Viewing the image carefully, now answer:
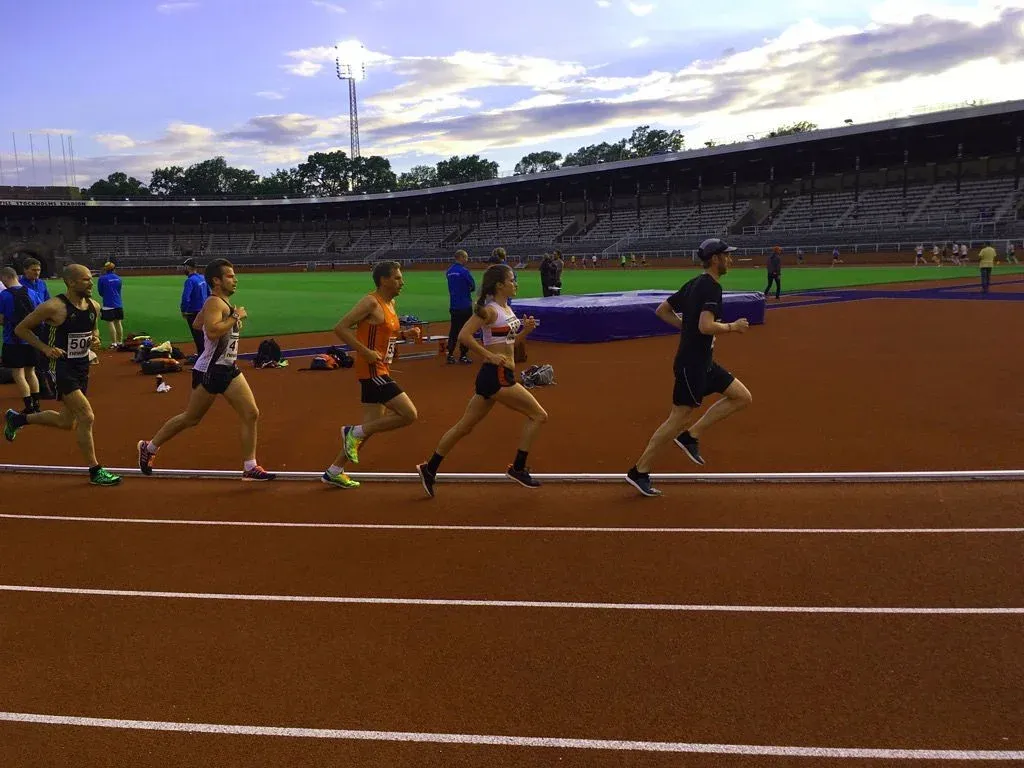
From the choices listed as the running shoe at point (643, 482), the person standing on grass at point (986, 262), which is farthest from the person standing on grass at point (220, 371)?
the person standing on grass at point (986, 262)

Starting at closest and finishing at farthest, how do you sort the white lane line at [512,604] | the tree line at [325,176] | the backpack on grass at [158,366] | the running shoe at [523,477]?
1. the white lane line at [512,604]
2. the running shoe at [523,477]
3. the backpack on grass at [158,366]
4. the tree line at [325,176]

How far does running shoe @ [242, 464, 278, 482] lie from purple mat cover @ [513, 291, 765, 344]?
10536 millimetres

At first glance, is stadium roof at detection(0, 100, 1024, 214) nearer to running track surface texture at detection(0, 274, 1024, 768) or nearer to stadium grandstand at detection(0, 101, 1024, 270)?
stadium grandstand at detection(0, 101, 1024, 270)

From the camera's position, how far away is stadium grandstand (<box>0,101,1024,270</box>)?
53.4 m

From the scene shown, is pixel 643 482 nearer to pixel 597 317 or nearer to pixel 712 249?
pixel 712 249

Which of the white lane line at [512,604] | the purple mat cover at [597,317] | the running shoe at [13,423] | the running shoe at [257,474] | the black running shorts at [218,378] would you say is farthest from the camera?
the purple mat cover at [597,317]

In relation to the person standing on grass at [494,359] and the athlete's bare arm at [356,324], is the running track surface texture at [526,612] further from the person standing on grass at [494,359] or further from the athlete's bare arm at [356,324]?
the athlete's bare arm at [356,324]

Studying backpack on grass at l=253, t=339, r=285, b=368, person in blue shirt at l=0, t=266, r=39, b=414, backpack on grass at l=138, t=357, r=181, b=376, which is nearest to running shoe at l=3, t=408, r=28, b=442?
Answer: person in blue shirt at l=0, t=266, r=39, b=414

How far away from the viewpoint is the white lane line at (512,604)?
14.7 feet

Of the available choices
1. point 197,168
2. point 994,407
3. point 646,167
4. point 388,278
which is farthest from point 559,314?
point 197,168

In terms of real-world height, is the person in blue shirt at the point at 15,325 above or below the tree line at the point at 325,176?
below

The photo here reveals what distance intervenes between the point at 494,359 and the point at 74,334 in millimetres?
4071

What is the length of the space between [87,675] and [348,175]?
157m

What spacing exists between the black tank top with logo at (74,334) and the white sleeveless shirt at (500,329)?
3864mm
